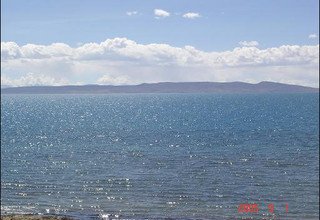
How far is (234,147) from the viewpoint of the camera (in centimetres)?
8350

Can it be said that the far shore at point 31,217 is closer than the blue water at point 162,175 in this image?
Yes

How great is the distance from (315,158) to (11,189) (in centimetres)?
4330

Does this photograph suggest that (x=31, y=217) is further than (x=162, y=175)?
No

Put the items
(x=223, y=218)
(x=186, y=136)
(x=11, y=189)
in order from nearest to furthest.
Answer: (x=223, y=218) < (x=11, y=189) < (x=186, y=136)

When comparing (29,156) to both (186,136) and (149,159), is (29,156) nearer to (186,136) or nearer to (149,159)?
(149,159)

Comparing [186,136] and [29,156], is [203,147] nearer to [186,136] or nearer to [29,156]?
[186,136]

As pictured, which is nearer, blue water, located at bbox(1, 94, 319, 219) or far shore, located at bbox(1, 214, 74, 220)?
far shore, located at bbox(1, 214, 74, 220)

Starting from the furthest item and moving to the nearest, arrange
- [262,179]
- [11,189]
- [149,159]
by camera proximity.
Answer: [149,159] → [262,179] → [11,189]

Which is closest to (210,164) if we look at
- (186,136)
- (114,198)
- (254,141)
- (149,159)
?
(149,159)

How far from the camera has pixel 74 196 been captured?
169 ft

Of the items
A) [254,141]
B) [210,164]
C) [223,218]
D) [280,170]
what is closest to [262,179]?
[280,170]

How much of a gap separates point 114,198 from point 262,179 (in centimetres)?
1888

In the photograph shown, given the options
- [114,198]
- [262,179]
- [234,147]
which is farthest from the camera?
[234,147]

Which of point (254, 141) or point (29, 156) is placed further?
point (254, 141)
